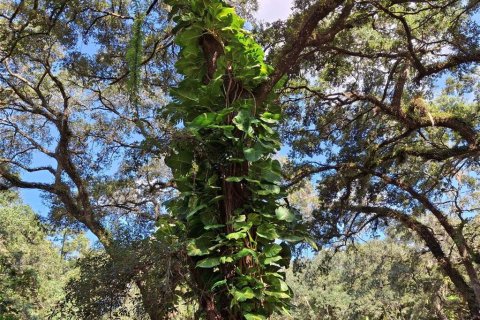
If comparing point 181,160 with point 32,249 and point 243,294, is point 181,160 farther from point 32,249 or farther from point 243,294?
point 32,249

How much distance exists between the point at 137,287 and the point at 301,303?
18.5m

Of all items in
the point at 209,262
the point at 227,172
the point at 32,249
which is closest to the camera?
the point at 209,262

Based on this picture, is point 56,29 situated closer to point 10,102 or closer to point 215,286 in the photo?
point 10,102

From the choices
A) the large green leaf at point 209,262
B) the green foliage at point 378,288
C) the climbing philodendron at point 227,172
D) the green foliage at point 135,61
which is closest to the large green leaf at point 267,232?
the climbing philodendron at point 227,172

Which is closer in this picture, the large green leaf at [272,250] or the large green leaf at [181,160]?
the large green leaf at [272,250]

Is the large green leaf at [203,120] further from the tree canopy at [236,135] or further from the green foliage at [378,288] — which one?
the green foliage at [378,288]

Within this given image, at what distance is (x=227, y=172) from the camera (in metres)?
2.42

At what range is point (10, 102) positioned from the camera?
758 cm

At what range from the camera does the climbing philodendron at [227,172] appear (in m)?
2.20

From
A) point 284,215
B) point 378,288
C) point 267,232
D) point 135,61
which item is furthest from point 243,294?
point 378,288

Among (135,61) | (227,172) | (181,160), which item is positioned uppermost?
(135,61)

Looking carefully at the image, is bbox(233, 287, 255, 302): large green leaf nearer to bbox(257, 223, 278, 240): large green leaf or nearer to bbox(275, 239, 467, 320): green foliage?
bbox(257, 223, 278, 240): large green leaf

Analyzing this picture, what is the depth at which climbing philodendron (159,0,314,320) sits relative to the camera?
7.23ft

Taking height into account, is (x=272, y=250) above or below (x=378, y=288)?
below
